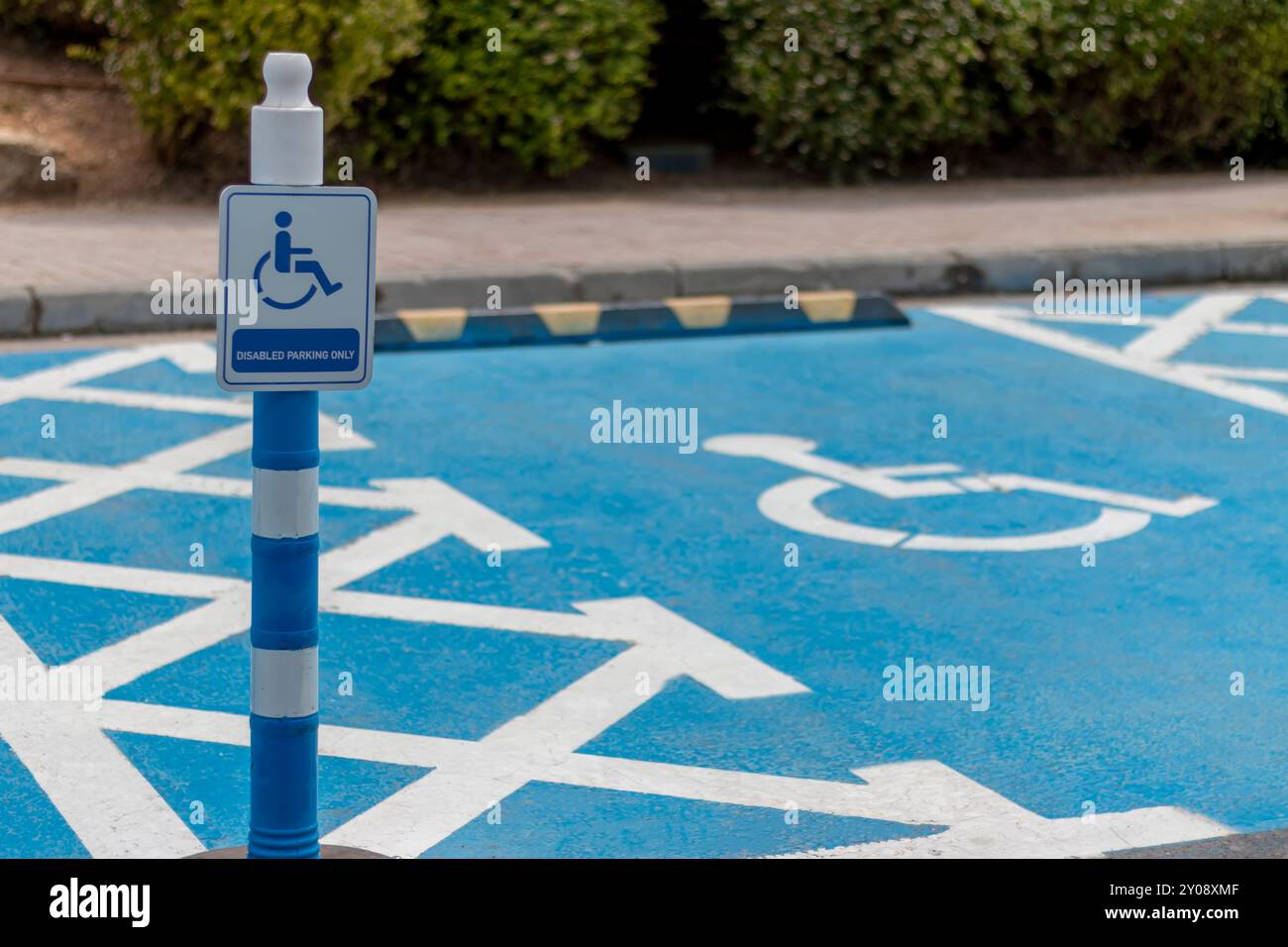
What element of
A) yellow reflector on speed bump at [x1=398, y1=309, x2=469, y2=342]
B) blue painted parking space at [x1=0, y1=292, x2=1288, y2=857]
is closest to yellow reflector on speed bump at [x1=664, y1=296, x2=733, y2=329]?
blue painted parking space at [x1=0, y1=292, x2=1288, y2=857]

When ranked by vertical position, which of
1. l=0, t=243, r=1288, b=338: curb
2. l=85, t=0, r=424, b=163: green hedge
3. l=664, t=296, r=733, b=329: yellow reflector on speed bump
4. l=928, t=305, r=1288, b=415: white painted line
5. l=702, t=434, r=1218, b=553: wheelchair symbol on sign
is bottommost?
l=702, t=434, r=1218, b=553: wheelchair symbol on sign

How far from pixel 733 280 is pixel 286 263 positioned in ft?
22.8

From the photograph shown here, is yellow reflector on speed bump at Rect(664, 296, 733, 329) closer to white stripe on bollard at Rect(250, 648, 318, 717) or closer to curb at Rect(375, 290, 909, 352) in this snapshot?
curb at Rect(375, 290, 909, 352)

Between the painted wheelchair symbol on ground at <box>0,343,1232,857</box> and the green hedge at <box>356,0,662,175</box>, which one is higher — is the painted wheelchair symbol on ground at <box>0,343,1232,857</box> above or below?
below

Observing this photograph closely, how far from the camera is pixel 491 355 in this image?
28.8 feet

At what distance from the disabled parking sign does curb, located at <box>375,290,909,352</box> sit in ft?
18.4

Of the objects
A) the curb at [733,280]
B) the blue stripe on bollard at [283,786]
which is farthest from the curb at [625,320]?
the blue stripe on bollard at [283,786]

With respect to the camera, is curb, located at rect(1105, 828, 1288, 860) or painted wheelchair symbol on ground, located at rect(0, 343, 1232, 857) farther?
painted wheelchair symbol on ground, located at rect(0, 343, 1232, 857)

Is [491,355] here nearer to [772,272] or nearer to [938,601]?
[772,272]

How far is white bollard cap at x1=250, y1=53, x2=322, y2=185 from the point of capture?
3090mm

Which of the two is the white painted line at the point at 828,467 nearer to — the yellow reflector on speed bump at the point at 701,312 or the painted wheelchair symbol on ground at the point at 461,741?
the painted wheelchair symbol on ground at the point at 461,741

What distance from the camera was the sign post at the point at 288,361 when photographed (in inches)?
120

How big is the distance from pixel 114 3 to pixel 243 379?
8976mm
